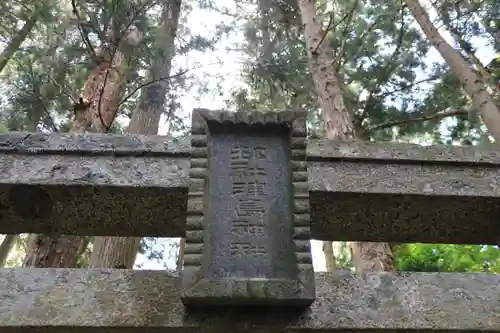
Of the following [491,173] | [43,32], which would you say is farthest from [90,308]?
[43,32]

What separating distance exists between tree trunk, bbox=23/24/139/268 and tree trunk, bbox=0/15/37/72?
4.01 feet

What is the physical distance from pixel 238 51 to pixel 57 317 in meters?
6.18

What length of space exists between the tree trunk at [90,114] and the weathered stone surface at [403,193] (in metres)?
2.25

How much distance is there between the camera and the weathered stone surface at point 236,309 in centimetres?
209

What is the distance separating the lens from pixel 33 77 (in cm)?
466

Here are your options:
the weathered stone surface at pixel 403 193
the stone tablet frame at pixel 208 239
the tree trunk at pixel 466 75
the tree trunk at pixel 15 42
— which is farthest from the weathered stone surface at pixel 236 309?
the tree trunk at pixel 15 42

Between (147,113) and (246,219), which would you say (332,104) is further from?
(246,219)

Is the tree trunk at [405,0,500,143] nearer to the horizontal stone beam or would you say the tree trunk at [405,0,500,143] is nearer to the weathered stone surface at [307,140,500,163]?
the weathered stone surface at [307,140,500,163]

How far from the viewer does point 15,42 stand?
6707 millimetres

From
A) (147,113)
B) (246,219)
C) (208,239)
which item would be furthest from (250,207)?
(147,113)

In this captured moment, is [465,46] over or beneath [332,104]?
over

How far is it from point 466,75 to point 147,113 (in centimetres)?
366

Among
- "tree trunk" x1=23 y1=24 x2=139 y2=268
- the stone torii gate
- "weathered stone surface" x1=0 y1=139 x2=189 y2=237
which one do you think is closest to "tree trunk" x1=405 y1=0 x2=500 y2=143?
the stone torii gate

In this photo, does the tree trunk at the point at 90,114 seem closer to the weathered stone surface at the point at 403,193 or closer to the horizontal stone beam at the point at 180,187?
the horizontal stone beam at the point at 180,187
